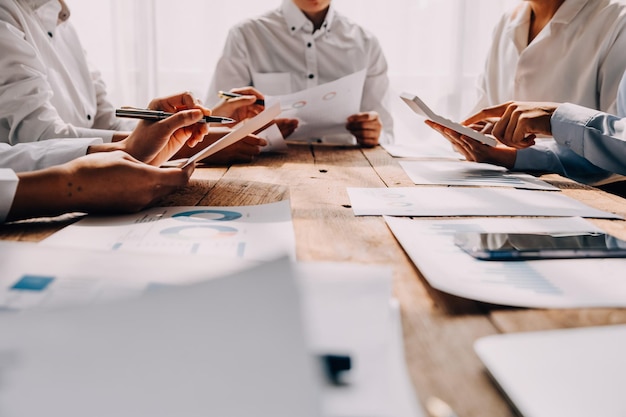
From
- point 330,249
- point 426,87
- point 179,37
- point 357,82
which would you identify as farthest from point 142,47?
point 330,249

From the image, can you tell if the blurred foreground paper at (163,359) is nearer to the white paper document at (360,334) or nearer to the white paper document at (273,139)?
the white paper document at (360,334)

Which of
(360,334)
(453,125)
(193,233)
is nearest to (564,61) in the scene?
(453,125)

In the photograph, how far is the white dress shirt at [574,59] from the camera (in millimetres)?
1407

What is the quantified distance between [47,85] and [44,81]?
0.06 feet

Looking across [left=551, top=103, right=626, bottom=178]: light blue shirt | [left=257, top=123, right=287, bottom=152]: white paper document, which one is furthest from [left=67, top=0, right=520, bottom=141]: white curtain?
[left=551, top=103, right=626, bottom=178]: light blue shirt

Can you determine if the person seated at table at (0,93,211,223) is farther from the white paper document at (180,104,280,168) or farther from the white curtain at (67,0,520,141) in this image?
the white curtain at (67,0,520,141)

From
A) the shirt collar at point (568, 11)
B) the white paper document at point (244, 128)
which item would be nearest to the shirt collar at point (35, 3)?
the white paper document at point (244, 128)

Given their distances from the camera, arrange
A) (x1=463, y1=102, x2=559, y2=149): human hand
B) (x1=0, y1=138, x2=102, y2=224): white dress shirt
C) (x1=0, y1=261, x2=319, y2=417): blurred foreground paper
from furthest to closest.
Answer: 1. (x1=463, y1=102, x2=559, y2=149): human hand
2. (x1=0, y1=138, x2=102, y2=224): white dress shirt
3. (x1=0, y1=261, x2=319, y2=417): blurred foreground paper

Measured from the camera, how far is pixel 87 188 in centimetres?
64

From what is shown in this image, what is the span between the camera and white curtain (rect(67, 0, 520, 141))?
8.71ft

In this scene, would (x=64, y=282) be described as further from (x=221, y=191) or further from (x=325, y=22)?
(x=325, y=22)

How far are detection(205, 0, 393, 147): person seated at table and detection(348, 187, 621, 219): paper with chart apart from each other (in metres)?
1.12

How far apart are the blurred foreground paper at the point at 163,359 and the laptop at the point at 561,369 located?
0.11m

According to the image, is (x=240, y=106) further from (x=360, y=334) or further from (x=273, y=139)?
(x=360, y=334)
